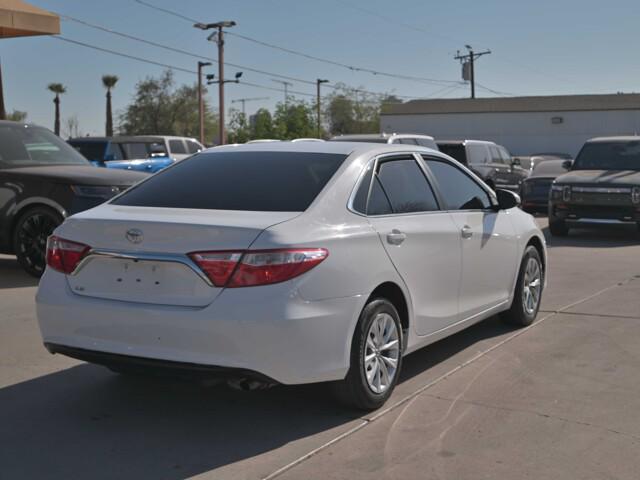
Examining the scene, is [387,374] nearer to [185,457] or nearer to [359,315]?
[359,315]

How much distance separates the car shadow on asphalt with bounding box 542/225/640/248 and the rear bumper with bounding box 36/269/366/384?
10.4 meters

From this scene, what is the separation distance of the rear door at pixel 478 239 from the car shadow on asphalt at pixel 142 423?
0.77m

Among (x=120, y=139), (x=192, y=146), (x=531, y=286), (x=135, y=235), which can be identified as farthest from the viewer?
(x=192, y=146)

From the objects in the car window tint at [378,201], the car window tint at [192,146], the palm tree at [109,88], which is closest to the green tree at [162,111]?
the palm tree at [109,88]

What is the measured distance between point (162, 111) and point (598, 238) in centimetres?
6455

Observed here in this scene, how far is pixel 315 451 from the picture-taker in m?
4.56

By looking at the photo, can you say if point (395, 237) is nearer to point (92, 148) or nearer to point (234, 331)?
point (234, 331)

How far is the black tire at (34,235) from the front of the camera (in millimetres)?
10320

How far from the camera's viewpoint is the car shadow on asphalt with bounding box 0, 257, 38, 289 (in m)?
10.1

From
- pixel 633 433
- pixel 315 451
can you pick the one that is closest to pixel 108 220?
pixel 315 451

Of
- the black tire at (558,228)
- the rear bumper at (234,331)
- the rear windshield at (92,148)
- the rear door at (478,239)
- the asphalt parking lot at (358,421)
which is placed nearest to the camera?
the asphalt parking lot at (358,421)

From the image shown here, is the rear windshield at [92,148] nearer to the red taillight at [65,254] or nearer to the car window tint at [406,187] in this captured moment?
the car window tint at [406,187]

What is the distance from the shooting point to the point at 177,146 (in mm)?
25703

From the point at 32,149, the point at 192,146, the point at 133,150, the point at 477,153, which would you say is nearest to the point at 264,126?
the point at 192,146
